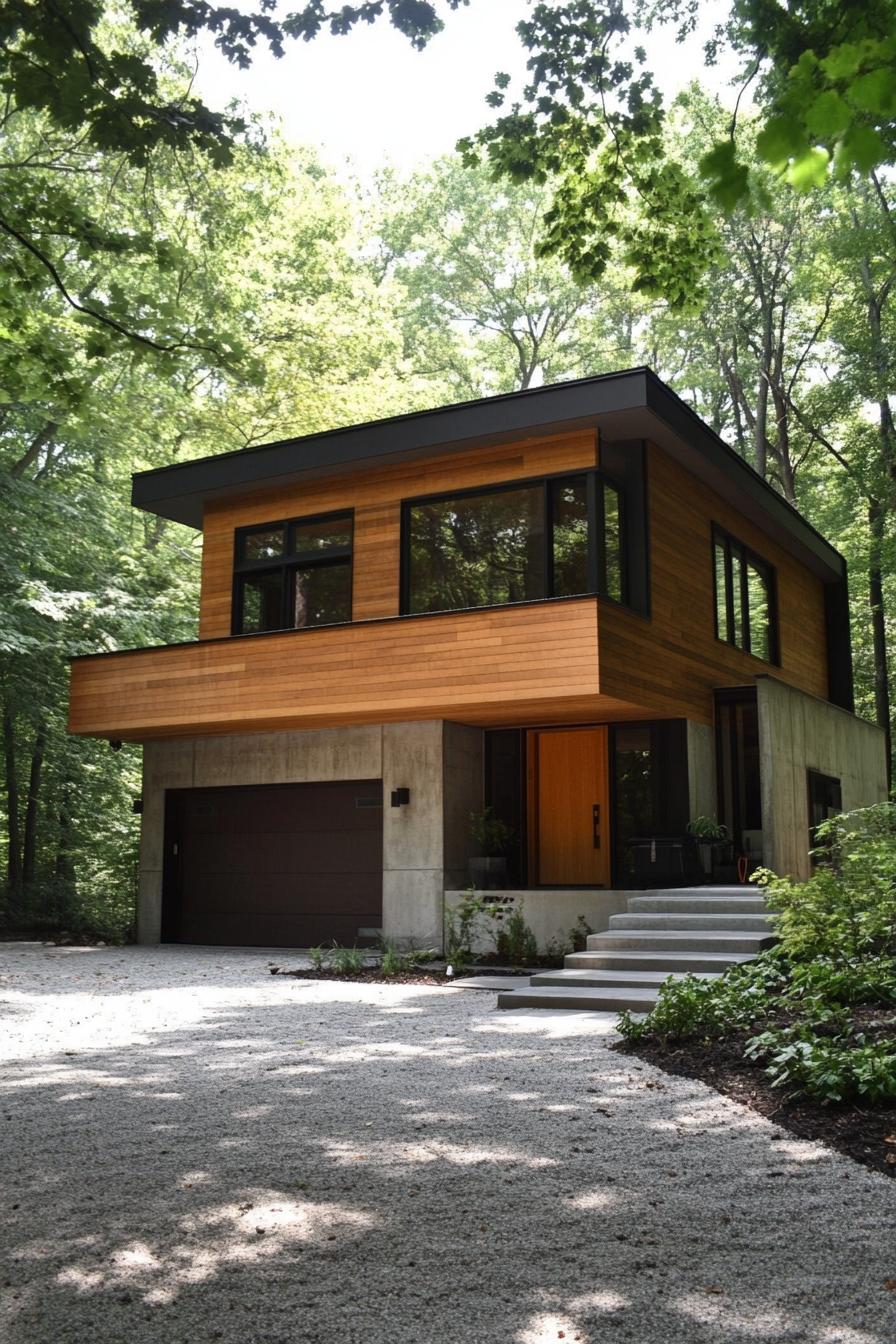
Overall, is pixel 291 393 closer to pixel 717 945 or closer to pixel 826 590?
pixel 826 590

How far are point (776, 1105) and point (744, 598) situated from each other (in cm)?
1095

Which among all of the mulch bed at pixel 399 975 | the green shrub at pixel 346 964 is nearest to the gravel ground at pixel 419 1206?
the mulch bed at pixel 399 975

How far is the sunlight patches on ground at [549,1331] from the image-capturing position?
2.50m

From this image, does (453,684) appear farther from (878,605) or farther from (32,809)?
(878,605)

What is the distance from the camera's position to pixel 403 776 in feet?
40.5

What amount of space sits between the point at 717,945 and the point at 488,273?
21782mm

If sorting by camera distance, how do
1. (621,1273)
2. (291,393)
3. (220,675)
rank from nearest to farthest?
(621,1273) < (220,675) < (291,393)

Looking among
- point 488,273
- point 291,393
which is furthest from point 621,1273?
point 488,273

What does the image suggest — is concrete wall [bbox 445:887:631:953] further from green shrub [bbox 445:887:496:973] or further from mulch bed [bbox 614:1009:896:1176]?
mulch bed [bbox 614:1009:896:1176]

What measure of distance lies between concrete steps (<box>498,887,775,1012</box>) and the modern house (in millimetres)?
1491

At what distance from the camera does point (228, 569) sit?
45.1ft

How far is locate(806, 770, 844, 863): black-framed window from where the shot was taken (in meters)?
13.2

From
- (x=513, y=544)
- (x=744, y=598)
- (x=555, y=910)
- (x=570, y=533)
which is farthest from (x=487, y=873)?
(x=744, y=598)

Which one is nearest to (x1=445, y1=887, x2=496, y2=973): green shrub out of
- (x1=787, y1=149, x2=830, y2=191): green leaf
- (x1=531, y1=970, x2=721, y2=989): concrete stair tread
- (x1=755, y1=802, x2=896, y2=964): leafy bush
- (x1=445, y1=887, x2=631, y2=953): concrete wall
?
(x1=445, y1=887, x2=631, y2=953): concrete wall
